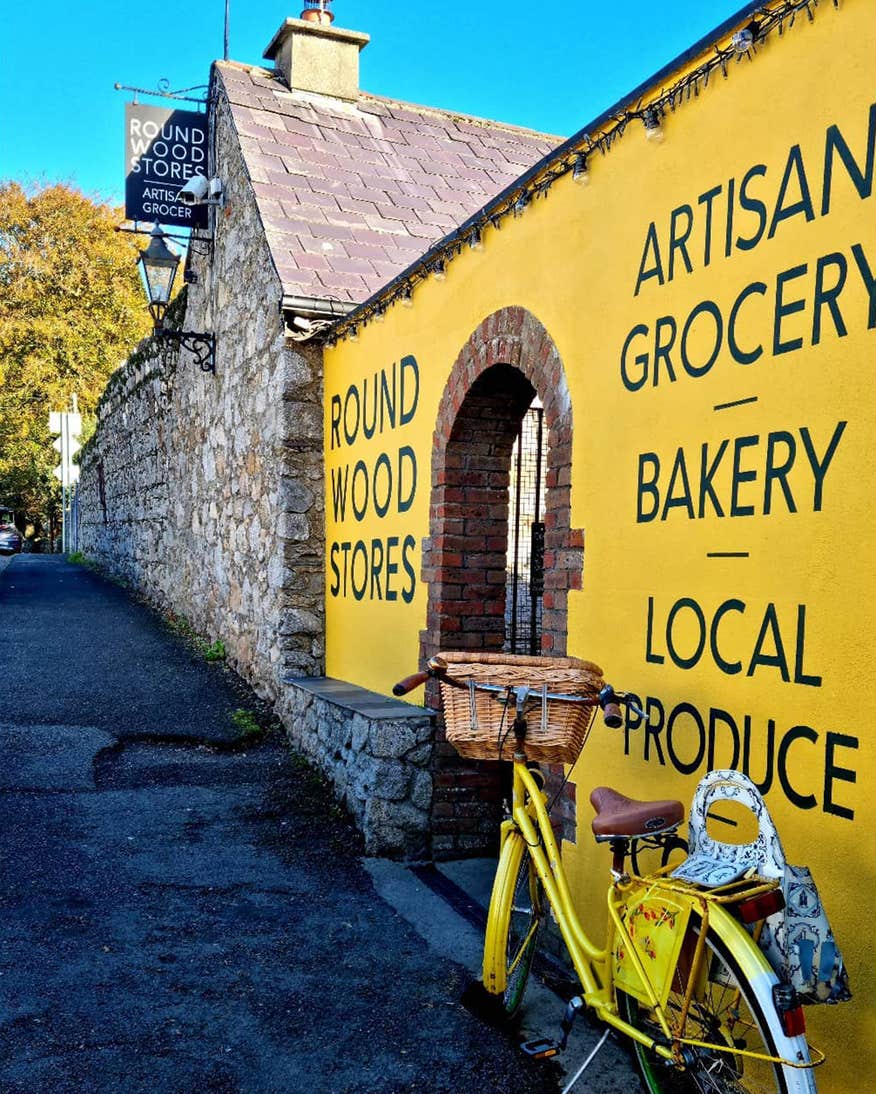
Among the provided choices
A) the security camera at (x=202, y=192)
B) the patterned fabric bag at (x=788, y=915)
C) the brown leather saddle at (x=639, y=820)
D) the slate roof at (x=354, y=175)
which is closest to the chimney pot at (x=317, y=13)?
the slate roof at (x=354, y=175)

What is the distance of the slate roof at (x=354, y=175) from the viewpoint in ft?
21.6

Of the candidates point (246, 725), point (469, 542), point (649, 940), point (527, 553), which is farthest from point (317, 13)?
point (649, 940)

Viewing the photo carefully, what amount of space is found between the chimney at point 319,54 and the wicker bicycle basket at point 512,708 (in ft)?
22.9

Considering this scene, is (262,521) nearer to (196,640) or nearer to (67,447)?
(196,640)

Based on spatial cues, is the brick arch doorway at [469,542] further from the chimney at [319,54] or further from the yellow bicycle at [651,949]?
the chimney at [319,54]

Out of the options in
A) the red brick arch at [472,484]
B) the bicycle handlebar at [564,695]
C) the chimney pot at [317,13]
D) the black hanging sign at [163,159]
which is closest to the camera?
the bicycle handlebar at [564,695]

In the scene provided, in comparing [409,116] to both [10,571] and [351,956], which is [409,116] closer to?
[351,956]

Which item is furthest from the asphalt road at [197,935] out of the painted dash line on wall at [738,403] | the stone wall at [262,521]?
the painted dash line on wall at [738,403]

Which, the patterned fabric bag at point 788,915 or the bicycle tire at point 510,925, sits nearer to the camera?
the patterned fabric bag at point 788,915

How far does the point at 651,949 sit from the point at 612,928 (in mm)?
202

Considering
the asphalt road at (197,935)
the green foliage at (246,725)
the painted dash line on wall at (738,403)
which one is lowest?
the asphalt road at (197,935)

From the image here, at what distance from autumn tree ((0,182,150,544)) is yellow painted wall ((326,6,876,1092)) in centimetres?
2487

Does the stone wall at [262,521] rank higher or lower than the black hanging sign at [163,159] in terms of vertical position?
lower

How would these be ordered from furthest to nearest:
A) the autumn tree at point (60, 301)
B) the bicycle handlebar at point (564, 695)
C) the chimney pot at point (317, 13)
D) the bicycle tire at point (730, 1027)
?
the autumn tree at point (60, 301)
the chimney pot at point (317, 13)
the bicycle handlebar at point (564, 695)
the bicycle tire at point (730, 1027)
